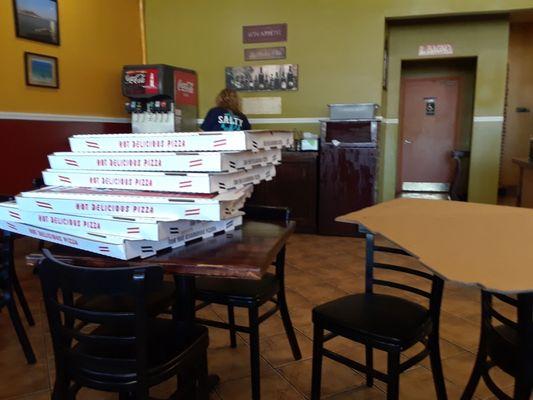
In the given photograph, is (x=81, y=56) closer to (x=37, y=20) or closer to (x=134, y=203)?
(x=37, y=20)

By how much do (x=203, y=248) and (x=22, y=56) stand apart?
4143mm

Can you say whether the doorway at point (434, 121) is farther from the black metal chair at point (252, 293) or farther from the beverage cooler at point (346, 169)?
the black metal chair at point (252, 293)

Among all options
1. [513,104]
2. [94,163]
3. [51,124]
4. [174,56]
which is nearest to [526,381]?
[94,163]

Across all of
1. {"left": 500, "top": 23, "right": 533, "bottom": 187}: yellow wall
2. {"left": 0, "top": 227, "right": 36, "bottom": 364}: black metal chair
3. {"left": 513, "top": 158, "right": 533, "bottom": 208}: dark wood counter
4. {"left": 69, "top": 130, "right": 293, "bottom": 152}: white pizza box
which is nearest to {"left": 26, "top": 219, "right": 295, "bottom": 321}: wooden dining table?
{"left": 69, "top": 130, "right": 293, "bottom": 152}: white pizza box

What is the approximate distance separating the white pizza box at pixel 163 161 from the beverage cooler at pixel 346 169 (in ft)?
11.7

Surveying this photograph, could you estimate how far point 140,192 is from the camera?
142 cm

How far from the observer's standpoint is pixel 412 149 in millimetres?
7438

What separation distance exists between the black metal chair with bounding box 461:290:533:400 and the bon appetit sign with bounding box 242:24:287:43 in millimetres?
4952

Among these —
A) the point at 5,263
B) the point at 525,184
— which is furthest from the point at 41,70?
the point at 525,184

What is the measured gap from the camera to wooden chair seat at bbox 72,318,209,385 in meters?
1.29

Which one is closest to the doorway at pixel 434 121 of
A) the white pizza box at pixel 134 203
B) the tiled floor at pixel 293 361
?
the tiled floor at pixel 293 361

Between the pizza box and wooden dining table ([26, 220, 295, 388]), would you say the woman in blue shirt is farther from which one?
the pizza box

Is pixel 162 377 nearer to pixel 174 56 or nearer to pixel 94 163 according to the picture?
pixel 94 163

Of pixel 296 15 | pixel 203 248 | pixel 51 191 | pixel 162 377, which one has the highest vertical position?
pixel 296 15
